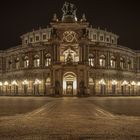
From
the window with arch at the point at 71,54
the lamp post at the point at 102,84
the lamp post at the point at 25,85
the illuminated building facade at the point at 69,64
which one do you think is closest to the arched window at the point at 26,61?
the illuminated building facade at the point at 69,64

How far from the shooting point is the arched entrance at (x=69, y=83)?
68562 millimetres

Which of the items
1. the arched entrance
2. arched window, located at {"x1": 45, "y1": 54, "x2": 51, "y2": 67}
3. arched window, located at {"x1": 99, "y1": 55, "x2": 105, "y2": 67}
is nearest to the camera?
the arched entrance

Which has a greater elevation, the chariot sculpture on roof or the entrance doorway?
the chariot sculpture on roof

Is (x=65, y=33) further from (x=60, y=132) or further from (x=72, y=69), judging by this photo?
(x=60, y=132)

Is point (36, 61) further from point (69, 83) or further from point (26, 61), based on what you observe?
point (69, 83)

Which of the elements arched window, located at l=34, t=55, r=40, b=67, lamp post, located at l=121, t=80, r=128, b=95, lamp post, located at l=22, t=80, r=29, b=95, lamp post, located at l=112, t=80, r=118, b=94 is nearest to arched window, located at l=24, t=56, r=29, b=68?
arched window, located at l=34, t=55, r=40, b=67

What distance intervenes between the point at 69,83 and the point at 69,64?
5041 mm

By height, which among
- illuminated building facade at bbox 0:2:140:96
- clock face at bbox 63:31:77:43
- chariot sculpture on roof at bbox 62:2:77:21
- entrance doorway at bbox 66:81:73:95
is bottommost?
entrance doorway at bbox 66:81:73:95

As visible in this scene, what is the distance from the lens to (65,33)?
71.8m

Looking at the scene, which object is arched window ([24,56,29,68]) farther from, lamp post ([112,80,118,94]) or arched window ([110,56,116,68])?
lamp post ([112,80,118,94])

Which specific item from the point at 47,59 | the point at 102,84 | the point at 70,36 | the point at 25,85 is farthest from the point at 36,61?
the point at 102,84

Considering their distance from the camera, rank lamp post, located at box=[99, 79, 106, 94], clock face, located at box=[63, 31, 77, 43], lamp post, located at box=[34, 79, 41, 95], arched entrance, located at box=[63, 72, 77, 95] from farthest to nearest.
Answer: lamp post, located at box=[34, 79, 41, 95] < lamp post, located at box=[99, 79, 106, 94] < clock face, located at box=[63, 31, 77, 43] < arched entrance, located at box=[63, 72, 77, 95]

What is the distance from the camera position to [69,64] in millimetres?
67312

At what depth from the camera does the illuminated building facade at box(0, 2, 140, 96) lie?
68000mm
